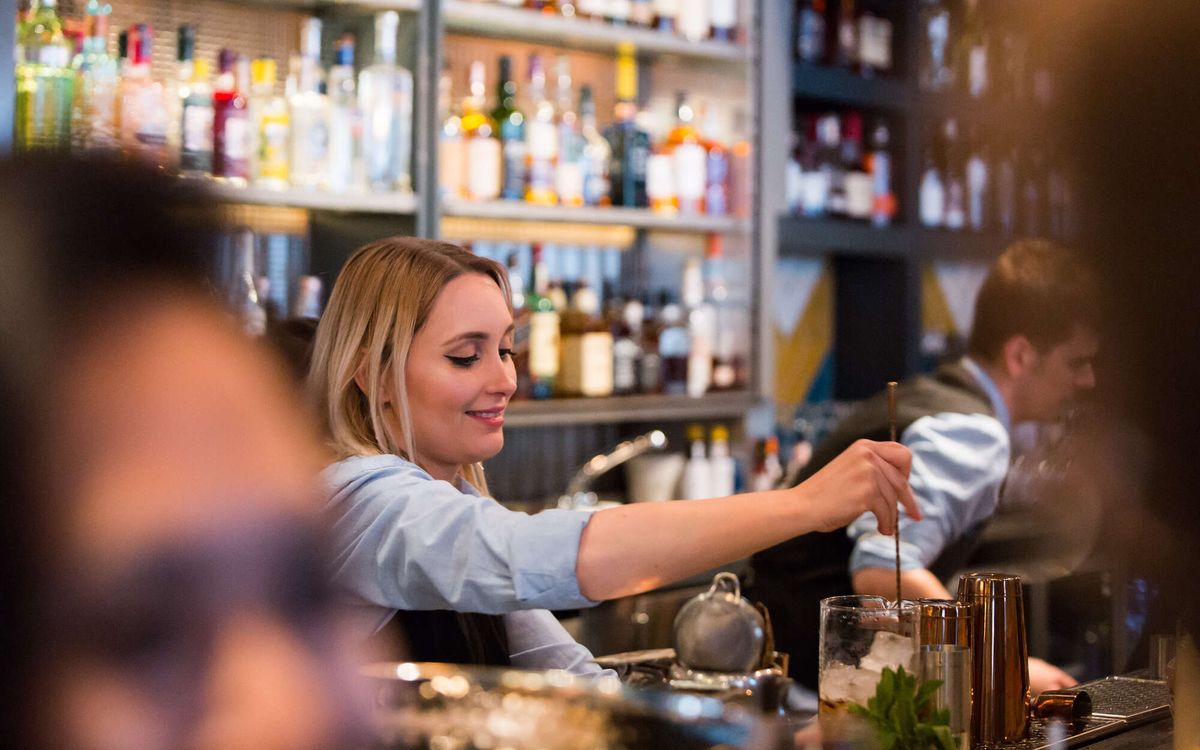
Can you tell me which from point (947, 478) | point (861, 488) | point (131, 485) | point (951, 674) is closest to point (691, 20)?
point (947, 478)

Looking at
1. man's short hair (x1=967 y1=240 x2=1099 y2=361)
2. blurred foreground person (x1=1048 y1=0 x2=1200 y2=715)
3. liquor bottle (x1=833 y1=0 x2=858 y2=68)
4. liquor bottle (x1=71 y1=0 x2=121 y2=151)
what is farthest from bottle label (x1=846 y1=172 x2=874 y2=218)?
blurred foreground person (x1=1048 y1=0 x2=1200 y2=715)

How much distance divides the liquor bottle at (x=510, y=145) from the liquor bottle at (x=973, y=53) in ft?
5.20

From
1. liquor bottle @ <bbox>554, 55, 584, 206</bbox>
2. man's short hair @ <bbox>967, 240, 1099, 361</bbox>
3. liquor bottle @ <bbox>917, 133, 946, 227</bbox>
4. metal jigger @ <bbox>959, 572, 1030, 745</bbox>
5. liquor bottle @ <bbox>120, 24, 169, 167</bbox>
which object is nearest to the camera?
metal jigger @ <bbox>959, 572, 1030, 745</bbox>

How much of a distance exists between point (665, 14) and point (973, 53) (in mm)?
1208

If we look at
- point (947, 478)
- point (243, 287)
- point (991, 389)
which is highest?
point (243, 287)

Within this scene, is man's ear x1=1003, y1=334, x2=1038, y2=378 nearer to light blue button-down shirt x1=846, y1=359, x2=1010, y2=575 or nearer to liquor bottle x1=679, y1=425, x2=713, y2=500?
light blue button-down shirt x1=846, y1=359, x2=1010, y2=575

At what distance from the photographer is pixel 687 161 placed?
3.22 metres

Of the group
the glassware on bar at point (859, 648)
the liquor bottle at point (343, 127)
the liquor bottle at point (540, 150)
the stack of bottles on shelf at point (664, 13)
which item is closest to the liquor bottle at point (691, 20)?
the stack of bottles on shelf at point (664, 13)

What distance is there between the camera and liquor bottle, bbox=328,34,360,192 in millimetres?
2633

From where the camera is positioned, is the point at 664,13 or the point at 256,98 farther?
the point at 664,13

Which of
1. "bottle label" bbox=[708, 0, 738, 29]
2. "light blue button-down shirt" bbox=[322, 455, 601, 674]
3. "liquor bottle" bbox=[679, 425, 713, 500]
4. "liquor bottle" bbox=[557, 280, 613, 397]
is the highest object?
"bottle label" bbox=[708, 0, 738, 29]

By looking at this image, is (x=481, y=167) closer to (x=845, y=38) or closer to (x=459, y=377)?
(x=845, y=38)

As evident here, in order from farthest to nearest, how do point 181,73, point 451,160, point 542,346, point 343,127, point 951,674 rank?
point 542,346 < point 451,160 < point 343,127 < point 181,73 < point 951,674

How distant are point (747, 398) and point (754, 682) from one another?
1.98m
